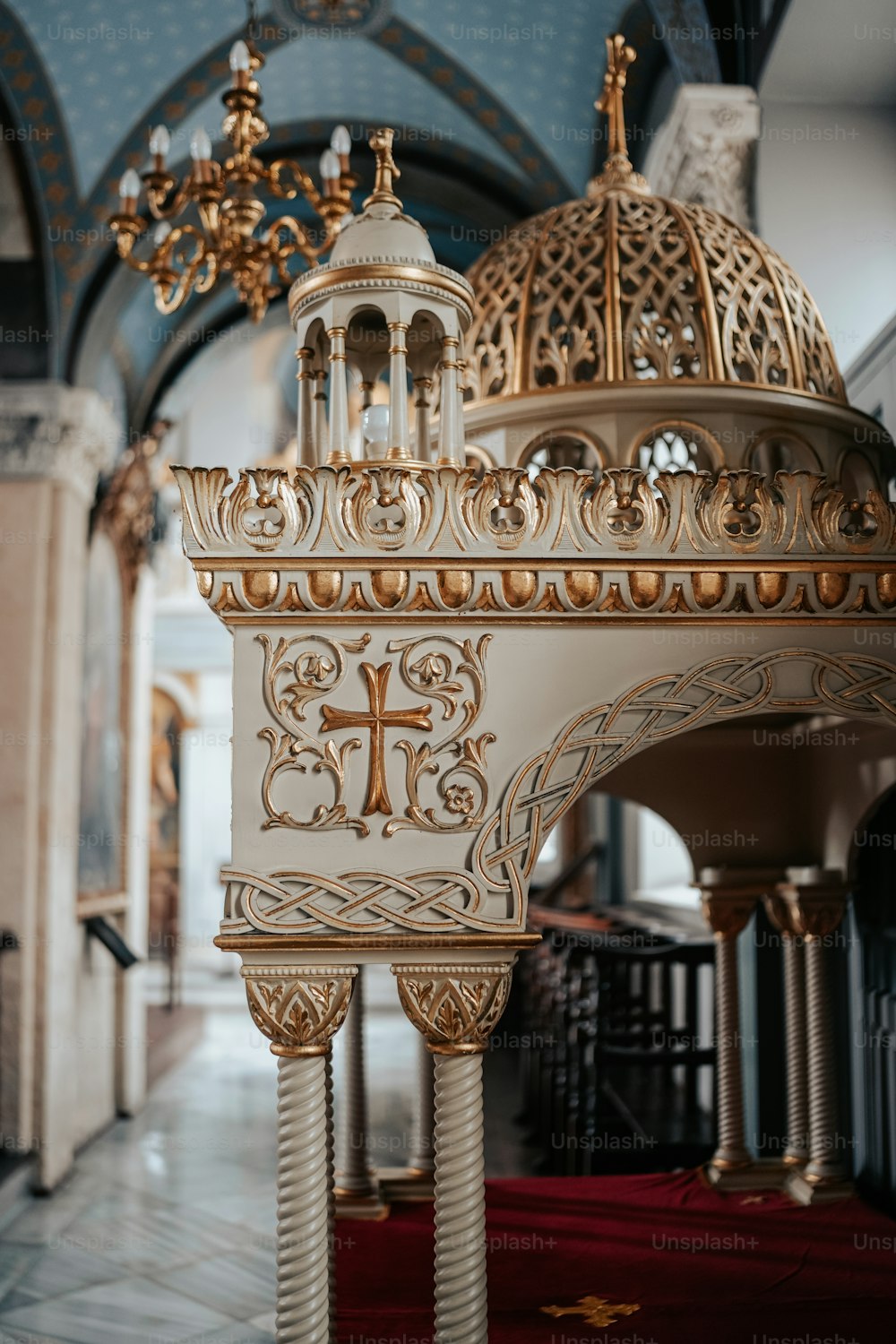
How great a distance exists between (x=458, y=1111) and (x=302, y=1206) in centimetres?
29

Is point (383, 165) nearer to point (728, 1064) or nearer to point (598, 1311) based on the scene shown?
point (598, 1311)

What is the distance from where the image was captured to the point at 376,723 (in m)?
2.11

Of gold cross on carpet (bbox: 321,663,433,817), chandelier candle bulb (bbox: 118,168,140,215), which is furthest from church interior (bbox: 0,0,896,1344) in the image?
chandelier candle bulb (bbox: 118,168,140,215)

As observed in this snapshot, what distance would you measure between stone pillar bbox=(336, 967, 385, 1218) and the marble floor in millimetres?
1123

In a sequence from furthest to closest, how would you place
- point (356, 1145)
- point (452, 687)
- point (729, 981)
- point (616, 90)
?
1. point (729, 981)
2. point (616, 90)
3. point (356, 1145)
4. point (452, 687)

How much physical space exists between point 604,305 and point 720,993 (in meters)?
2.15

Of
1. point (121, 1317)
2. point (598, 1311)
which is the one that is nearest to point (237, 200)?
point (598, 1311)

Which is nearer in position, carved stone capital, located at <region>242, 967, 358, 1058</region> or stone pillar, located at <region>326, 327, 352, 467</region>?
carved stone capital, located at <region>242, 967, 358, 1058</region>

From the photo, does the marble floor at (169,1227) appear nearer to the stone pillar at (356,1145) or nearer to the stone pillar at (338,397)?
the stone pillar at (356,1145)

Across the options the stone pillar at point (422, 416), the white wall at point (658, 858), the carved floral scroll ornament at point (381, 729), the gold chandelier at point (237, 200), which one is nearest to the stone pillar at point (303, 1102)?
the carved floral scroll ornament at point (381, 729)

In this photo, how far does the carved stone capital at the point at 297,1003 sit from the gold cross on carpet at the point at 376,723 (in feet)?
0.93

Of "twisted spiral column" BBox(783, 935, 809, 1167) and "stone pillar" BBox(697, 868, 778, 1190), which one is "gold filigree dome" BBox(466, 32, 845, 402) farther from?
"twisted spiral column" BBox(783, 935, 809, 1167)

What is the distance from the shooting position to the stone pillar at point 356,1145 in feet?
11.1

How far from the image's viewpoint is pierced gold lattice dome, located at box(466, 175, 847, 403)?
3227mm
